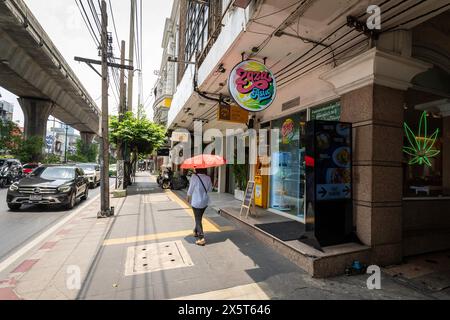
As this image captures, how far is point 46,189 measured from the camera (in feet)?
28.2

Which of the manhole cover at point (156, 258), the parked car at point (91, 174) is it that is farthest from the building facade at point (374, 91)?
the parked car at point (91, 174)

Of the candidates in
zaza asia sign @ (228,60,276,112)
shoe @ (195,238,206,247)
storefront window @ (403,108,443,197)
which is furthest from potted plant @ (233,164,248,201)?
storefront window @ (403,108,443,197)

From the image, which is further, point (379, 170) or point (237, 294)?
point (379, 170)

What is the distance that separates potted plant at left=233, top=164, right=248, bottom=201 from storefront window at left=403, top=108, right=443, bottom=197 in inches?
223

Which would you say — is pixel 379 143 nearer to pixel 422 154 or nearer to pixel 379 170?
pixel 379 170

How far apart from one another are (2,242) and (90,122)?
42.0 meters

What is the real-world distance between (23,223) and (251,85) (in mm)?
7394

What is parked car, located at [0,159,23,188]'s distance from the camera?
621 inches

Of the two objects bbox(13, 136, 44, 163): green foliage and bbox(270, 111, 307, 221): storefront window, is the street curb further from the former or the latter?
bbox(13, 136, 44, 163): green foliage

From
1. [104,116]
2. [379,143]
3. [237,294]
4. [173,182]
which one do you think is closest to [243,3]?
[379,143]

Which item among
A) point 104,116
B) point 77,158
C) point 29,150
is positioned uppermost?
point 104,116

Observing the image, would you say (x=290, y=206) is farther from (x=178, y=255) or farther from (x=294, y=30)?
(x=294, y=30)

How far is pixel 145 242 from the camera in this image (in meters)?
5.61
